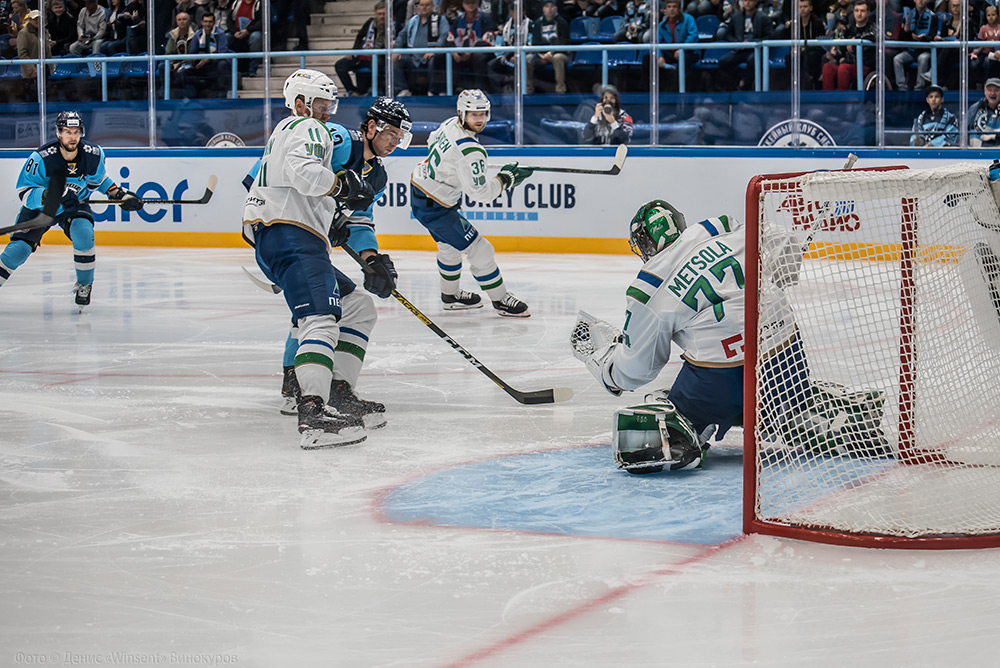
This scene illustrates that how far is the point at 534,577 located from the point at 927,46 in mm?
7538

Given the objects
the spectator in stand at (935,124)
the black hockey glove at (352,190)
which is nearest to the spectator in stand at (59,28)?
the spectator in stand at (935,124)

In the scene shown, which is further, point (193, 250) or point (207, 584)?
point (193, 250)

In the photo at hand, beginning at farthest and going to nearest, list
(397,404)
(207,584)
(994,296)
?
(397,404)
(994,296)
(207,584)

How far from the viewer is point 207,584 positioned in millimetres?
2502

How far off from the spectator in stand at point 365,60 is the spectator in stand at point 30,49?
2907 millimetres

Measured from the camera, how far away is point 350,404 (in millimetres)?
4145

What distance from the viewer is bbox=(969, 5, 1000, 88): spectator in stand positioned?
888 cm

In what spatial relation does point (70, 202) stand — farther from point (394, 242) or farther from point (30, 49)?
point (30, 49)

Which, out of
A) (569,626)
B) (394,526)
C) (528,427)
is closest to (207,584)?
(394,526)

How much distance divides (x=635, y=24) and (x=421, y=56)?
5.86 feet

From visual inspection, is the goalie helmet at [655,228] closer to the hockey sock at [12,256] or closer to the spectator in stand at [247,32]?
the hockey sock at [12,256]

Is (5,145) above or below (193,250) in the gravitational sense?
above

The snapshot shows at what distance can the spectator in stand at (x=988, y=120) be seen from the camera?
28.9 feet

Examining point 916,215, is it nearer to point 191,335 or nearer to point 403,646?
point 403,646
